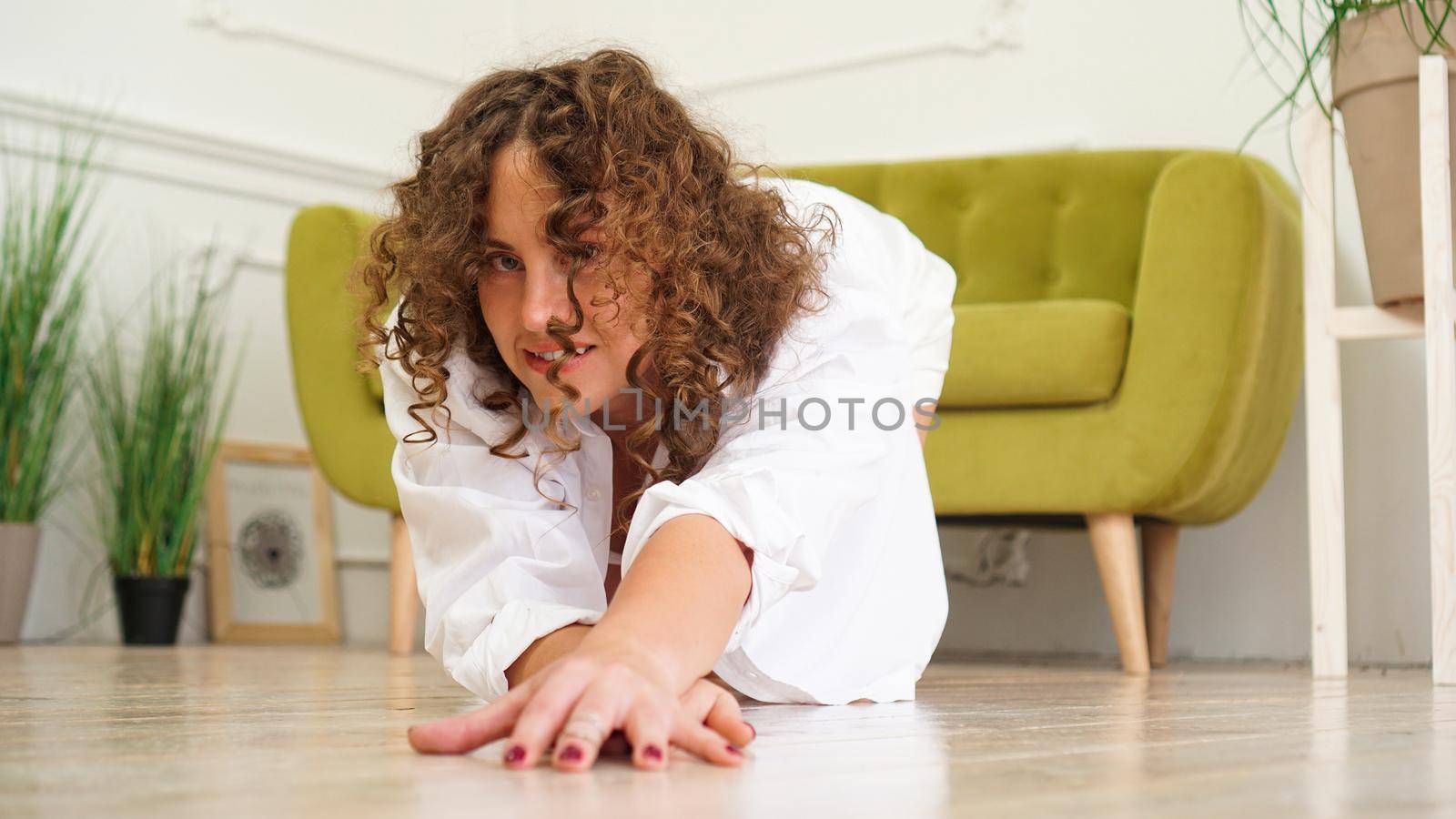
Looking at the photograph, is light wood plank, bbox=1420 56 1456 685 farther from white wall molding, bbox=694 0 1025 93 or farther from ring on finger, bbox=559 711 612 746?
white wall molding, bbox=694 0 1025 93

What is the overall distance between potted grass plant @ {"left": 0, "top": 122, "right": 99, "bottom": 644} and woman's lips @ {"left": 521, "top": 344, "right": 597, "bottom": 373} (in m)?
1.67

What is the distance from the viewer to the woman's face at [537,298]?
1.03m

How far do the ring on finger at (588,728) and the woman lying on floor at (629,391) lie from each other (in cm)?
21

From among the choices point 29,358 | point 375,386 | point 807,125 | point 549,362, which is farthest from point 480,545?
point 807,125

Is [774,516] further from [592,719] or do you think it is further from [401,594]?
[401,594]

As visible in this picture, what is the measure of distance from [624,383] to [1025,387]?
992 millimetres

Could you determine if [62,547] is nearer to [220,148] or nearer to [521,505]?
[220,148]

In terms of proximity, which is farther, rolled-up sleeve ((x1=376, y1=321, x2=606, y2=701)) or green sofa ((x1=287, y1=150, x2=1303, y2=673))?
green sofa ((x1=287, y1=150, x2=1303, y2=673))

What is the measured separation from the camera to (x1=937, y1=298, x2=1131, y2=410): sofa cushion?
1.98 metres

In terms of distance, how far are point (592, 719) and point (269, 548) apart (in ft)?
8.29

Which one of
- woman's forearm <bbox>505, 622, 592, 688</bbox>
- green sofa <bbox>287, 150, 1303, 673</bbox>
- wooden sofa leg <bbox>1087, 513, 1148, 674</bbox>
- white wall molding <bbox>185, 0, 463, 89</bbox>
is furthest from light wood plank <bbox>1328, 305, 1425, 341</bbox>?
white wall molding <bbox>185, 0, 463, 89</bbox>

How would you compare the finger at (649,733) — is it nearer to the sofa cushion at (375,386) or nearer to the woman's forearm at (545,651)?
the woman's forearm at (545,651)

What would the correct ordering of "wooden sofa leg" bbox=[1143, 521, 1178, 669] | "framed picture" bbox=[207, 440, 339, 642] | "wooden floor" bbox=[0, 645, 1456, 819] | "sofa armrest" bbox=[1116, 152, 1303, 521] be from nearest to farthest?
"wooden floor" bbox=[0, 645, 1456, 819] < "sofa armrest" bbox=[1116, 152, 1303, 521] < "wooden sofa leg" bbox=[1143, 521, 1178, 669] < "framed picture" bbox=[207, 440, 339, 642]

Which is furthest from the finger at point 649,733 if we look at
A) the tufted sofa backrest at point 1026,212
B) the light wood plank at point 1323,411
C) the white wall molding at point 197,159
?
the white wall molding at point 197,159
